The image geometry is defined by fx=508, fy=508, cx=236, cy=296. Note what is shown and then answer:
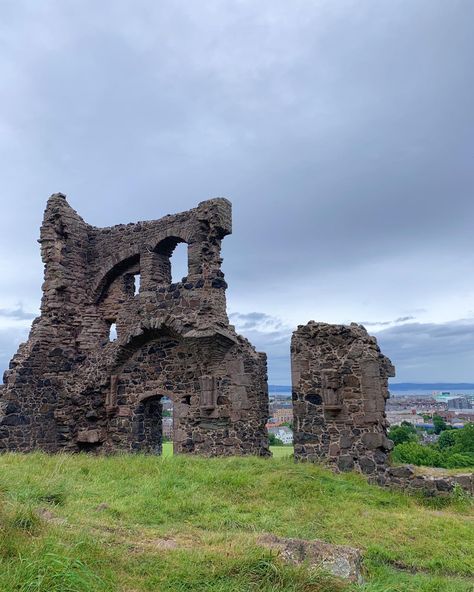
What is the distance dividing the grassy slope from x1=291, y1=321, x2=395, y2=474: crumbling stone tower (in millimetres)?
628

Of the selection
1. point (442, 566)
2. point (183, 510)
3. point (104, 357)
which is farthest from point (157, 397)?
point (442, 566)

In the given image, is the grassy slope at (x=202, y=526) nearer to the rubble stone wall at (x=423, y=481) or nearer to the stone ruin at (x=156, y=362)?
the rubble stone wall at (x=423, y=481)

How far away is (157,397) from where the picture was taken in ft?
48.9

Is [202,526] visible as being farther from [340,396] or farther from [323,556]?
[340,396]

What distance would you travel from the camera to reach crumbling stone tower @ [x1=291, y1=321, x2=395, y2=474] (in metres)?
10.5

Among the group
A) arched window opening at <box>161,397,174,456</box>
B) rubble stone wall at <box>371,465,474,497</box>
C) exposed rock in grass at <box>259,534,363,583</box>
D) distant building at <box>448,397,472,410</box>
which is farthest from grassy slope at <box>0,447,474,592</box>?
distant building at <box>448,397,472,410</box>

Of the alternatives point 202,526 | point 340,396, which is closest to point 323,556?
point 202,526

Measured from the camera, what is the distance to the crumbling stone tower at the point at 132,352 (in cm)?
1345

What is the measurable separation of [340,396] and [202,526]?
521 centimetres

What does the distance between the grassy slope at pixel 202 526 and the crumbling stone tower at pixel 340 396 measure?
63 cm

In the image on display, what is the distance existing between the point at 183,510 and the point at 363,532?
8.06 ft

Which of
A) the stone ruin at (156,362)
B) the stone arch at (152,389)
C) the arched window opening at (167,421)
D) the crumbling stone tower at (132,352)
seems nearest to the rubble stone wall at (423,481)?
the stone ruin at (156,362)

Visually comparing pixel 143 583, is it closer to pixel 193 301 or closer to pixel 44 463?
pixel 44 463

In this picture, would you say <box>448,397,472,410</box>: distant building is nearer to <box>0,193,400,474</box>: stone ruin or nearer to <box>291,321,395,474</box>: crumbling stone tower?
<box>0,193,400,474</box>: stone ruin
